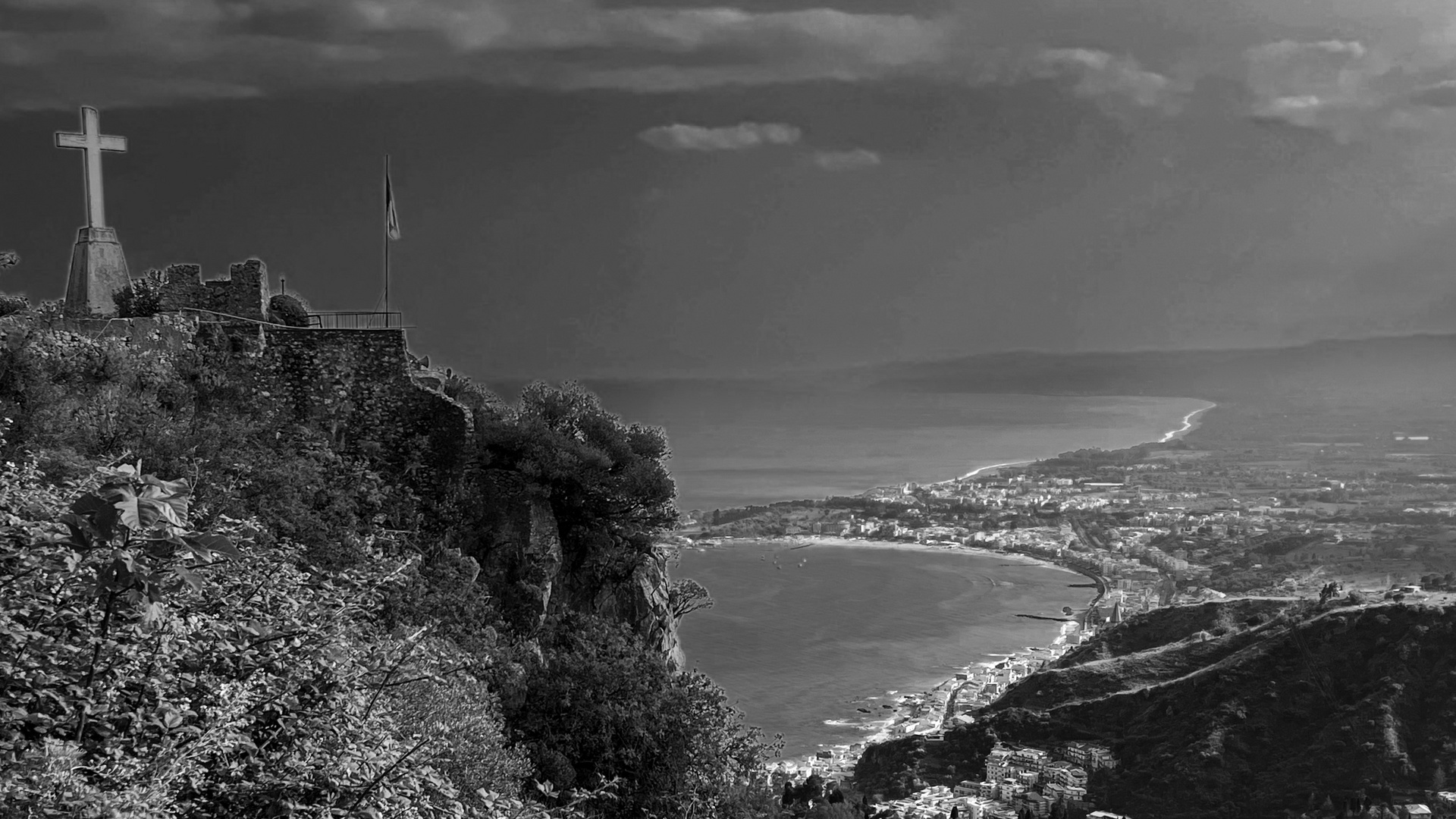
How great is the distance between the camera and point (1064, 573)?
5747 centimetres

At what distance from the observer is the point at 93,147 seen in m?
12.5

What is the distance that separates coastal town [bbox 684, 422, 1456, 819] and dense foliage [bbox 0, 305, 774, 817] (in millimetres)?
11699

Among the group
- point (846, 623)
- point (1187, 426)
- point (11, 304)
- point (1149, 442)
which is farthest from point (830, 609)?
point (1187, 426)

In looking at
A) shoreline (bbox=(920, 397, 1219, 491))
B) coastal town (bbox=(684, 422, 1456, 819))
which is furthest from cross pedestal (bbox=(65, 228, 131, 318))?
shoreline (bbox=(920, 397, 1219, 491))

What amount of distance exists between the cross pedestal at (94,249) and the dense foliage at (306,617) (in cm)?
87

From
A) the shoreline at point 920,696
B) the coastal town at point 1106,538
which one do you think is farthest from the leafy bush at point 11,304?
the coastal town at point 1106,538

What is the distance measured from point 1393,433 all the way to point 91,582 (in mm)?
138481

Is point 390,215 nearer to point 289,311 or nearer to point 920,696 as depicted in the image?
point 289,311

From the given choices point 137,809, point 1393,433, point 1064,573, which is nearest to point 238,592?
point 137,809

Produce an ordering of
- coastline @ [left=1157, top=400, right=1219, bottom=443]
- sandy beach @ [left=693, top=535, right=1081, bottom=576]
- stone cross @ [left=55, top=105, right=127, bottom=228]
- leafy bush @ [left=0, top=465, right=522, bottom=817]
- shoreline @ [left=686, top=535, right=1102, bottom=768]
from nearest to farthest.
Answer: leafy bush @ [left=0, top=465, right=522, bottom=817] → stone cross @ [left=55, top=105, right=127, bottom=228] → shoreline @ [left=686, top=535, right=1102, bottom=768] → sandy beach @ [left=693, top=535, right=1081, bottom=576] → coastline @ [left=1157, top=400, right=1219, bottom=443]

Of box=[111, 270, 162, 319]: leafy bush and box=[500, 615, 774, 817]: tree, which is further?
box=[111, 270, 162, 319]: leafy bush

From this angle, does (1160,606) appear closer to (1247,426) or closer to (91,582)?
(91,582)

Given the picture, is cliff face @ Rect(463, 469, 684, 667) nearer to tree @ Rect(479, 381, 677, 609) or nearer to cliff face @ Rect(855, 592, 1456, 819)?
tree @ Rect(479, 381, 677, 609)

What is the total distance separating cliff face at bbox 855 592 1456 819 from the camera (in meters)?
30.6
